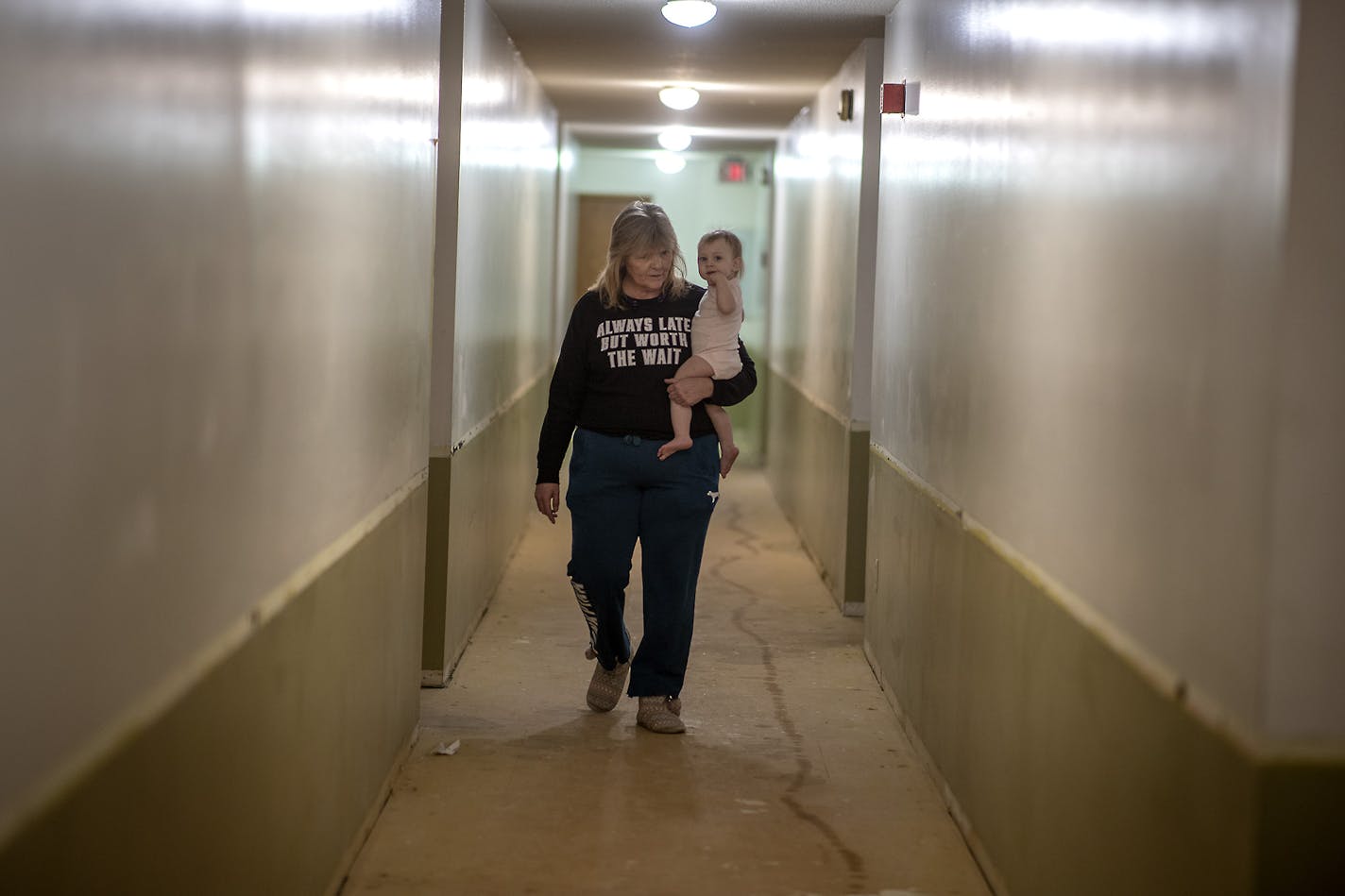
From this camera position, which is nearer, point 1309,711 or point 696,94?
point 1309,711

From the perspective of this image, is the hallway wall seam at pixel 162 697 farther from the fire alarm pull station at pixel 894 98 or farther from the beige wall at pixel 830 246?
the beige wall at pixel 830 246

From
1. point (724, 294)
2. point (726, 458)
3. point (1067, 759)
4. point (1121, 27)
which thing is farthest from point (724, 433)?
point (1121, 27)

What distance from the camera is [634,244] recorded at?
4.23 metres

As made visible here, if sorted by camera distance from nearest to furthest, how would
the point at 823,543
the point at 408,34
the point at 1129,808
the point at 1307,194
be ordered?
the point at 1307,194 → the point at 1129,808 → the point at 408,34 → the point at 823,543

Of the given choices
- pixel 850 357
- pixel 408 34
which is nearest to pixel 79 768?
pixel 408 34

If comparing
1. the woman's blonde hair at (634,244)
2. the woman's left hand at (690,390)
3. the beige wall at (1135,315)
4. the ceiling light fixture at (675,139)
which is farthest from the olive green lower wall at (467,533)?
the ceiling light fixture at (675,139)

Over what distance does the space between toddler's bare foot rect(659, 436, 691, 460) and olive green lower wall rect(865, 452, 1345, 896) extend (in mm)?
667

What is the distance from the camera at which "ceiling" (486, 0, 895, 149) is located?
5.73m

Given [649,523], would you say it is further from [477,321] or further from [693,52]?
[693,52]

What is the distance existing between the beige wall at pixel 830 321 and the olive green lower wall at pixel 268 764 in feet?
9.04

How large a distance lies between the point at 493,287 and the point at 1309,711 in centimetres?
470

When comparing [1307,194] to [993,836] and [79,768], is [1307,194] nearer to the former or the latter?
[79,768]

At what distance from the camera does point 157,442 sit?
1786 mm

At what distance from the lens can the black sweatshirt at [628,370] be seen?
4.18 metres
